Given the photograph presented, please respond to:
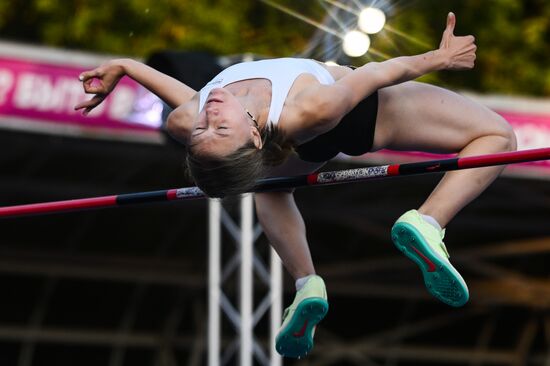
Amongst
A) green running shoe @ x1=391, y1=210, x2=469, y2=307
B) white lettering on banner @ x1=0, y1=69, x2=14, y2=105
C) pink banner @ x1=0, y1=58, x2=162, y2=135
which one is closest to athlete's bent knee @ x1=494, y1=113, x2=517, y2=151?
green running shoe @ x1=391, y1=210, x2=469, y2=307

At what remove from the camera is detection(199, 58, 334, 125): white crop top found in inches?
204

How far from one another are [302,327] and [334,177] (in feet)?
2.05

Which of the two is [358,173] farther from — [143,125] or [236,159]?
[143,125]

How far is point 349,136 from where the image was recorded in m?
5.36

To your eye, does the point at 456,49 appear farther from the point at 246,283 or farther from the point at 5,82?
the point at 5,82

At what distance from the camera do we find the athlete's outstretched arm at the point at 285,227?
18.7 feet

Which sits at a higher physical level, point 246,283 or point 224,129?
point 246,283

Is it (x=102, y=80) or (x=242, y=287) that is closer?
(x=102, y=80)

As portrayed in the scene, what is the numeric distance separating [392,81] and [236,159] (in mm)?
603

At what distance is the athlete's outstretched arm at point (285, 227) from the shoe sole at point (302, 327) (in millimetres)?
157

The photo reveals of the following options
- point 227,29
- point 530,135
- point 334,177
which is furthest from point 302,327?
point 227,29

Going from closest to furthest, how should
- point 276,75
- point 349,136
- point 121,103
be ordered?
1. point 276,75
2. point 349,136
3. point 121,103

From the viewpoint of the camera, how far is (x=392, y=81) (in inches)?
205

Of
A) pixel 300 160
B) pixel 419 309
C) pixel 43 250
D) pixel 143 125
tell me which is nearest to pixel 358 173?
pixel 300 160
